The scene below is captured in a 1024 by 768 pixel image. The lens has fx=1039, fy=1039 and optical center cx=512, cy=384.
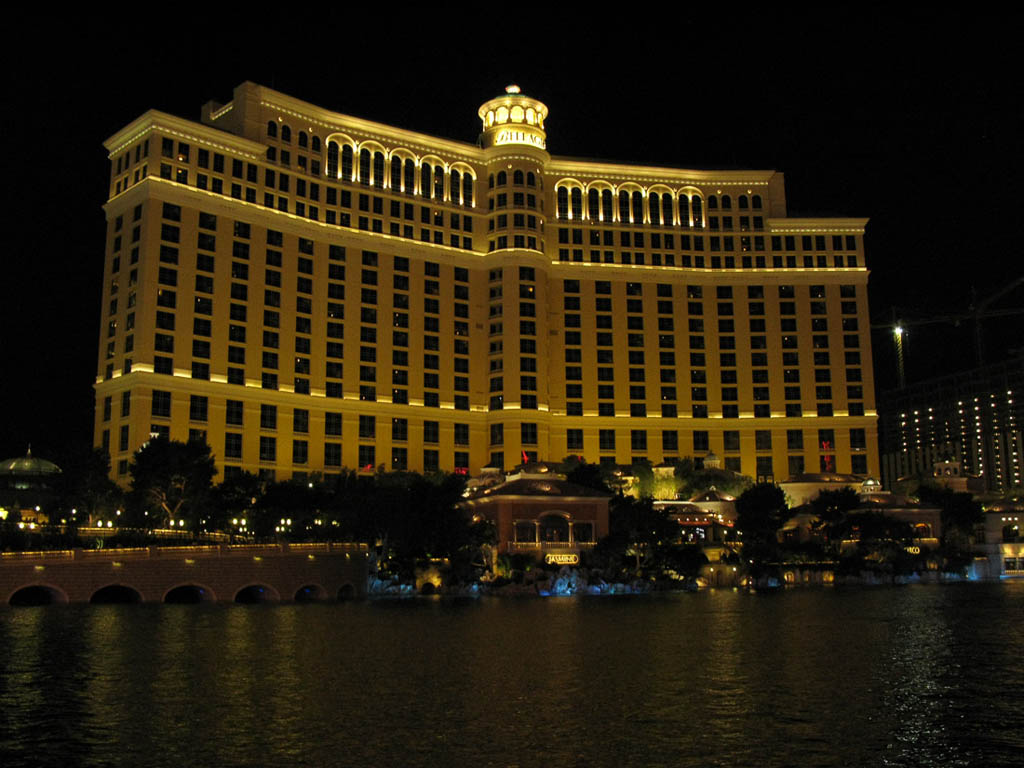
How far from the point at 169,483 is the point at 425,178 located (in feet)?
197

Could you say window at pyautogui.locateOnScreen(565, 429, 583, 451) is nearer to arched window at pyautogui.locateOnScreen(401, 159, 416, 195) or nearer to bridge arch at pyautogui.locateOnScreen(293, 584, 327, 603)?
arched window at pyautogui.locateOnScreen(401, 159, 416, 195)

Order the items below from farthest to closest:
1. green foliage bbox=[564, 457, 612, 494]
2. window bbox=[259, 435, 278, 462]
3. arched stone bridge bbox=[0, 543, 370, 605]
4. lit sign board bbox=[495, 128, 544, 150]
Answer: lit sign board bbox=[495, 128, 544, 150]
window bbox=[259, 435, 278, 462]
green foliage bbox=[564, 457, 612, 494]
arched stone bridge bbox=[0, 543, 370, 605]

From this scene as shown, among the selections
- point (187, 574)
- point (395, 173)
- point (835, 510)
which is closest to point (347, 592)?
point (187, 574)

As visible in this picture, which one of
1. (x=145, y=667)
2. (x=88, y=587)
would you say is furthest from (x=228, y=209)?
(x=145, y=667)

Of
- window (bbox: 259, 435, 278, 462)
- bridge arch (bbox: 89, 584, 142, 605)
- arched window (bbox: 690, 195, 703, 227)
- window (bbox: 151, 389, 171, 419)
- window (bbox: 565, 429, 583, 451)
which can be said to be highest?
arched window (bbox: 690, 195, 703, 227)

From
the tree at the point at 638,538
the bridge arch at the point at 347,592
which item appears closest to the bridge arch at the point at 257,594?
the bridge arch at the point at 347,592

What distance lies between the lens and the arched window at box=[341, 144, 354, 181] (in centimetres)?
13025

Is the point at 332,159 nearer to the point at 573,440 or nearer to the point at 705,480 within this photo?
the point at 573,440

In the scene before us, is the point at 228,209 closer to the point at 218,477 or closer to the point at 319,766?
the point at 218,477

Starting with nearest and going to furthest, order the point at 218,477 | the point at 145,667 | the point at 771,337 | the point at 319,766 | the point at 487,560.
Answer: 1. the point at 319,766
2. the point at 145,667
3. the point at 487,560
4. the point at 218,477
5. the point at 771,337

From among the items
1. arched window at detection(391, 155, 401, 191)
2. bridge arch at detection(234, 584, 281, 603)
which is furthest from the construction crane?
bridge arch at detection(234, 584, 281, 603)

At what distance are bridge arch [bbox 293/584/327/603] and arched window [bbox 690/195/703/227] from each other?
8831cm

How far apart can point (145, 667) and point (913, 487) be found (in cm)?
11576

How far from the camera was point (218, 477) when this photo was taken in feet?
366
